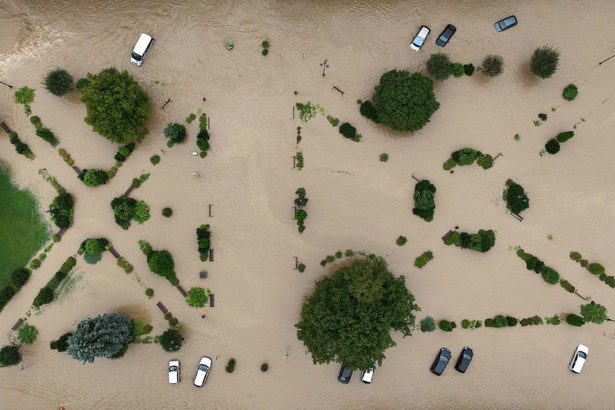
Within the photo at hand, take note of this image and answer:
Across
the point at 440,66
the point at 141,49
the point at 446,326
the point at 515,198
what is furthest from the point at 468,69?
the point at 141,49

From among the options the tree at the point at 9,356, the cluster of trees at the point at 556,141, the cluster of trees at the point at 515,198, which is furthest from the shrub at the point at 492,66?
the tree at the point at 9,356

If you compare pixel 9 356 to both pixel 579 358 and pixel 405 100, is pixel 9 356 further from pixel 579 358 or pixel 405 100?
pixel 579 358

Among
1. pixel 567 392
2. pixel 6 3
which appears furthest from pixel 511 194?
pixel 6 3

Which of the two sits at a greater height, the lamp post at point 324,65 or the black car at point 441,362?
the lamp post at point 324,65

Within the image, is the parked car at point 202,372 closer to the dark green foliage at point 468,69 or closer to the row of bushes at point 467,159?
the row of bushes at point 467,159

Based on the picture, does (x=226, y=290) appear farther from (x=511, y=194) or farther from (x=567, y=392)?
(x=567, y=392)

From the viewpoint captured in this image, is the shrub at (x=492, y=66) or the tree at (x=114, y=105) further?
the shrub at (x=492, y=66)

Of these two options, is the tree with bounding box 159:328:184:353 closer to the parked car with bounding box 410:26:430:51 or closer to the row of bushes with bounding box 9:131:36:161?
the row of bushes with bounding box 9:131:36:161
